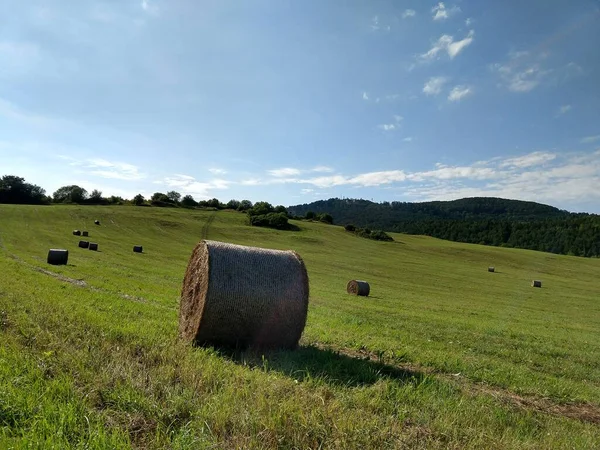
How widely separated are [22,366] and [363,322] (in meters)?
10.6

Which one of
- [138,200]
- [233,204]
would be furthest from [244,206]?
[138,200]

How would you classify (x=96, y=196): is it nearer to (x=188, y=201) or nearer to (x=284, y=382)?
(x=188, y=201)

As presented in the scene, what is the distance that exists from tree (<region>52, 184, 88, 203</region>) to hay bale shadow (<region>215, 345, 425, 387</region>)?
109 meters

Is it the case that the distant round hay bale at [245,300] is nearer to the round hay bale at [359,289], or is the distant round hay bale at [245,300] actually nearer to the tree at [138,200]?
the round hay bale at [359,289]

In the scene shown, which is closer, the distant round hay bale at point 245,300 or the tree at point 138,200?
the distant round hay bale at point 245,300

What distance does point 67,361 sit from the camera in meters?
5.74

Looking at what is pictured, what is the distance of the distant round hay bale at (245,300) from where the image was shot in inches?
333

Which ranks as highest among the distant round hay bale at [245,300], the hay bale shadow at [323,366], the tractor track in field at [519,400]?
the distant round hay bale at [245,300]

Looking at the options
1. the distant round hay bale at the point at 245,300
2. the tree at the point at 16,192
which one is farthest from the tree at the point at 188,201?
the distant round hay bale at the point at 245,300

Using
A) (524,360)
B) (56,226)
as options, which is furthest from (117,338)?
(56,226)

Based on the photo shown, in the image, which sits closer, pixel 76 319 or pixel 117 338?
pixel 117 338

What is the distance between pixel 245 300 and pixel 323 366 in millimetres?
2050

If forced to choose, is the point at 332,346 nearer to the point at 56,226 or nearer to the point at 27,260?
the point at 27,260

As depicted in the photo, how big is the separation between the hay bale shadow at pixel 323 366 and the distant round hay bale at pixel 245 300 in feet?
1.22
